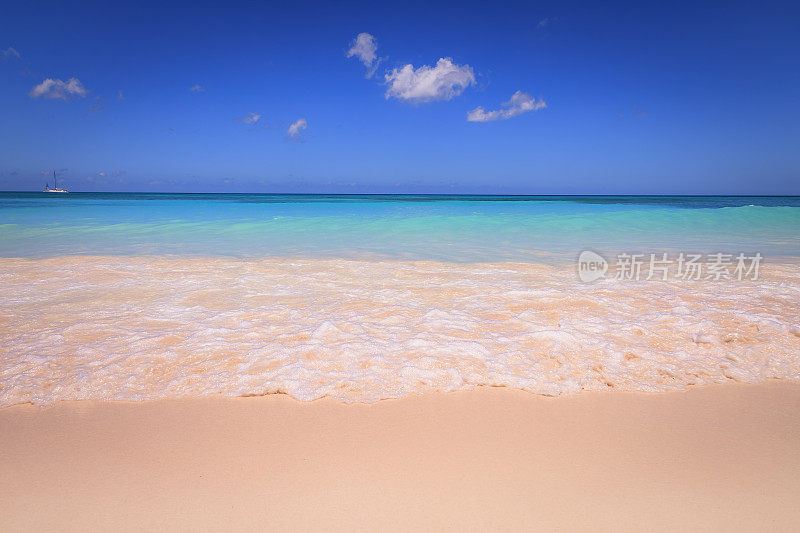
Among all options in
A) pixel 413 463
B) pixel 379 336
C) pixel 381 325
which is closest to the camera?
pixel 413 463

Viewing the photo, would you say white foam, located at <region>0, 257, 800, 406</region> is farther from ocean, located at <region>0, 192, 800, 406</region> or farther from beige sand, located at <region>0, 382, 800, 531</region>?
beige sand, located at <region>0, 382, 800, 531</region>

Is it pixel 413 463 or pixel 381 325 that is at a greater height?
pixel 381 325

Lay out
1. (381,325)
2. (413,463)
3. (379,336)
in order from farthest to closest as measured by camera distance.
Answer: (381,325)
(379,336)
(413,463)

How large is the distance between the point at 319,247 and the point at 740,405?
7.66m

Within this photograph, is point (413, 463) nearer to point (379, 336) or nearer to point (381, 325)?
point (379, 336)

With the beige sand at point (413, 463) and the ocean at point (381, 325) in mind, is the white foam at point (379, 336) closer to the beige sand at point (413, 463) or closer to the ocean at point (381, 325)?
the ocean at point (381, 325)

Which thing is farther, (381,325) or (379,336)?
(381,325)

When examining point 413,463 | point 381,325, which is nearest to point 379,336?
point 381,325

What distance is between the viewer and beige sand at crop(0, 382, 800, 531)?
5.02 ft

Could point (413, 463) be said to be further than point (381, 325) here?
No

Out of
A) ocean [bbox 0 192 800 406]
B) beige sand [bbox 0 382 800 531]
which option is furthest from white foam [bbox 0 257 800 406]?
beige sand [bbox 0 382 800 531]

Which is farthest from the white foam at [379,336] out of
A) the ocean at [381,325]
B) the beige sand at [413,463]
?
the beige sand at [413,463]

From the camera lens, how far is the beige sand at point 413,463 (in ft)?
5.02

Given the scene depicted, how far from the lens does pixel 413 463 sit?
1.81 metres
